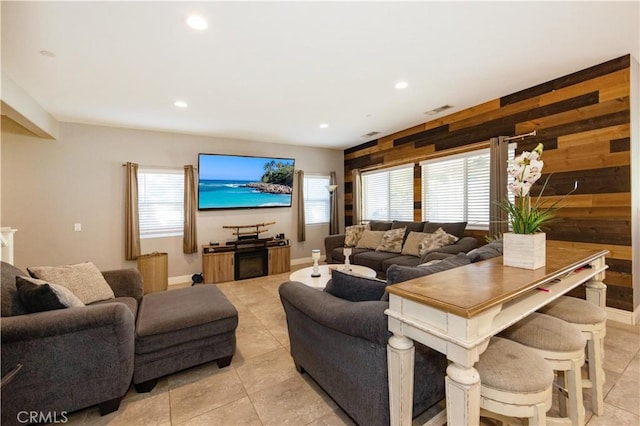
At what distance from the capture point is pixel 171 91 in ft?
10.6

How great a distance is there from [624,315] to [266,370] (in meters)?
3.62

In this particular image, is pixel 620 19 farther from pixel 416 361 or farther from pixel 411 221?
pixel 411 221

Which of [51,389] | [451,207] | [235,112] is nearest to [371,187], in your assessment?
[451,207]

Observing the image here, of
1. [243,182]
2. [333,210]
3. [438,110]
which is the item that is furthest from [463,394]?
[333,210]

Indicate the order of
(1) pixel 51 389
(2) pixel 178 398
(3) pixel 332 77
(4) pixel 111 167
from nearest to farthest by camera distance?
(1) pixel 51 389, (2) pixel 178 398, (3) pixel 332 77, (4) pixel 111 167

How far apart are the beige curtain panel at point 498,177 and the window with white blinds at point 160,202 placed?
5.02m

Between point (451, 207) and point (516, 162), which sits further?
point (451, 207)

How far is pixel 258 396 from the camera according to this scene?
76.0 inches

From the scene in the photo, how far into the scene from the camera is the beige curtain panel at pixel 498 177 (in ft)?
12.0

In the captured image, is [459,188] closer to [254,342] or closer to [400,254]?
[400,254]

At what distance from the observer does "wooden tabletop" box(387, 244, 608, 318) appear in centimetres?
105

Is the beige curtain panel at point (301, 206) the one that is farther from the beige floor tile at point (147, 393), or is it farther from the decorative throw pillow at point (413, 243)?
the beige floor tile at point (147, 393)

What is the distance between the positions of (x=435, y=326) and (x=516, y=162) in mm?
1155

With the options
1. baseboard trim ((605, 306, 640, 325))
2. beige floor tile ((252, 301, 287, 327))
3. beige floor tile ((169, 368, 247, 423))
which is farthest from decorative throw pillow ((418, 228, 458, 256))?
beige floor tile ((169, 368, 247, 423))
